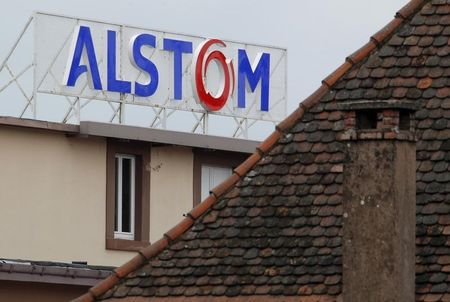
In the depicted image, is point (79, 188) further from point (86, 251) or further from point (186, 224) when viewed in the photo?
point (186, 224)

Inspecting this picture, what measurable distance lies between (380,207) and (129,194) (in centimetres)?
2444

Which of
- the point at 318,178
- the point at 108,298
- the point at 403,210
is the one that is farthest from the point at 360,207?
the point at 108,298

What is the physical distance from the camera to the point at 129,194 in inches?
1815

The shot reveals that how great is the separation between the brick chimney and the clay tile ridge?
10.0 feet

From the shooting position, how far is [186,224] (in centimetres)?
2541

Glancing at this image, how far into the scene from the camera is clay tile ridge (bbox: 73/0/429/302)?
83.4ft

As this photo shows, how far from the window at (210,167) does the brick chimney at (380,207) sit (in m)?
24.7

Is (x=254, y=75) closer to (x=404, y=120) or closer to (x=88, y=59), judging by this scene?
(x=88, y=59)

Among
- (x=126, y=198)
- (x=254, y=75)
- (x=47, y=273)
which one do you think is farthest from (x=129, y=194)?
(x=47, y=273)

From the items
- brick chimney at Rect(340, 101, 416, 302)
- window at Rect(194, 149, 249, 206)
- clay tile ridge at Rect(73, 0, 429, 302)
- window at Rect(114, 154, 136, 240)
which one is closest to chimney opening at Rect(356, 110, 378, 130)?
brick chimney at Rect(340, 101, 416, 302)

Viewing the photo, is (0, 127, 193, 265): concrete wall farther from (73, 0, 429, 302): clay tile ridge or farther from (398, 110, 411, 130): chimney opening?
(398, 110, 411, 130): chimney opening

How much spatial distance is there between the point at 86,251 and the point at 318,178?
66.7 feet

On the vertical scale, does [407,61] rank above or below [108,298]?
above

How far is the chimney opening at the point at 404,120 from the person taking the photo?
73.8ft
